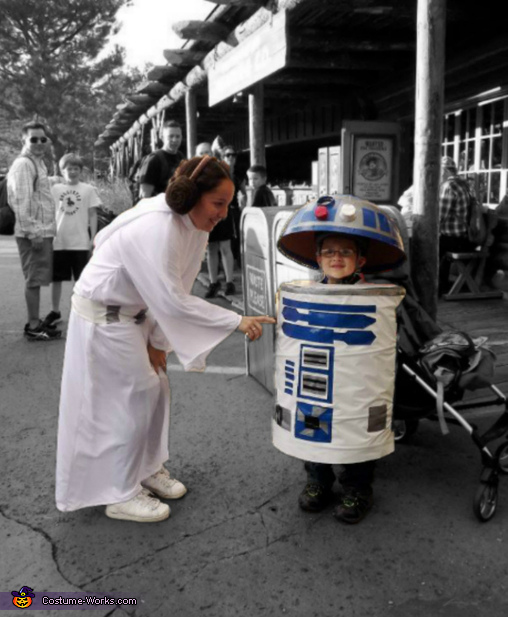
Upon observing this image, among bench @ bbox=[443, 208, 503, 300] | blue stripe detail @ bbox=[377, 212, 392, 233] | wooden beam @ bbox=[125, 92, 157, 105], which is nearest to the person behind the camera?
blue stripe detail @ bbox=[377, 212, 392, 233]

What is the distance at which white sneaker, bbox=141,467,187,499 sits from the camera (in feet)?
9.73

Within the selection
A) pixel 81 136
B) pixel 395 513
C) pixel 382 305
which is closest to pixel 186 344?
pixel 382 305

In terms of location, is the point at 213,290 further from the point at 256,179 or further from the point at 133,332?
the point at 133,332

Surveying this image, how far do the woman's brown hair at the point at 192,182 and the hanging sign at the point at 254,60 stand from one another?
3326 mm

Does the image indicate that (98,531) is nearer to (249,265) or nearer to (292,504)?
(292,504)

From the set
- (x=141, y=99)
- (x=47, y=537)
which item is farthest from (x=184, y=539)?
(x=141, y=99)

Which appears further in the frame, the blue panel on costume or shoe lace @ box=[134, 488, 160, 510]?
shoe lace @ box=[134, 488, 160, 510]

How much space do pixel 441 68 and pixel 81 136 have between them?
29674 mm

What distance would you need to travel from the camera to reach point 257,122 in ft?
26.1

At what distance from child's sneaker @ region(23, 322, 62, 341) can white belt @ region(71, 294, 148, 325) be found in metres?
3.40

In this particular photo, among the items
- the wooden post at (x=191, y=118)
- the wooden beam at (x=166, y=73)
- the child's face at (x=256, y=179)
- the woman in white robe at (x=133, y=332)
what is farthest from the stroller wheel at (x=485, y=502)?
the wooden beam at (x=166, y=73)

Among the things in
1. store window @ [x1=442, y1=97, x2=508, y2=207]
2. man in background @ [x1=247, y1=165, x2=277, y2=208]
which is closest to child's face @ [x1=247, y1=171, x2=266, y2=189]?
man in background @ [x1=247, y1=165, x2=277, y2=208]

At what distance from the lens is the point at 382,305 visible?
2.49 metres

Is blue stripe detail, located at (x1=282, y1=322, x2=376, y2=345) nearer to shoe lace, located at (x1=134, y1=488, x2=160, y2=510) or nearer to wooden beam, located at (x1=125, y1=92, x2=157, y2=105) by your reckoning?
shoe lace, located at (x1=134, y1=488, x2=160, y2=510)
